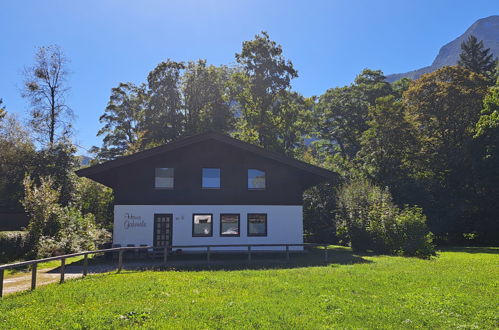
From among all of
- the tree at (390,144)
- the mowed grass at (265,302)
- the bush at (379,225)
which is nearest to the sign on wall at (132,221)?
the mowed grass at (265,302)

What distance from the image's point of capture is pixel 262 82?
3988 centimetres

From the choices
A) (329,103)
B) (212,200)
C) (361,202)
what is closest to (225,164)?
(212,200)

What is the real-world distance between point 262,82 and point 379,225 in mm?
22483

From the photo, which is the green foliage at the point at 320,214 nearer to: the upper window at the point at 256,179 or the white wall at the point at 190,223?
the white wall at the point at 190,223

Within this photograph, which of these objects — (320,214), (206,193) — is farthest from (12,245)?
(320,214)

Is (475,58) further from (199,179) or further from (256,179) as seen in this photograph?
(199,179)

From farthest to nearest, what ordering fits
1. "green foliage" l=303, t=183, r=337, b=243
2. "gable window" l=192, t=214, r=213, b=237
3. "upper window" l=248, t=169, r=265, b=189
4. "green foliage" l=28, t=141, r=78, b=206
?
"green foliage" l=303, t=183, r=337, b=243, "green foliage" l=28, t=141, r=78, b=206, "upper window" l=248, t=169, r=265, b=189, "gable window" l=192, t=214, r=213, b=237

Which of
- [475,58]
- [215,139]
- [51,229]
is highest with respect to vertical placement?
[475,58]

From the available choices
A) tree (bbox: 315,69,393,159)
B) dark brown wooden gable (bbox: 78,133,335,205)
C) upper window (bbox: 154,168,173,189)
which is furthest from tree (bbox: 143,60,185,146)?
upper window (bbox: 154,168,173,189)

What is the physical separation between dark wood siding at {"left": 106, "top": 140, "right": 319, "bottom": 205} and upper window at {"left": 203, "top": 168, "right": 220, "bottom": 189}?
25 centimetres

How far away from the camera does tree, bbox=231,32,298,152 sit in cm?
3997

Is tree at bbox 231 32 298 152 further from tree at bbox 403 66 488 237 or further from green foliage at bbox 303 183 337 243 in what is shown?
tree at bbox 403 66 488 237

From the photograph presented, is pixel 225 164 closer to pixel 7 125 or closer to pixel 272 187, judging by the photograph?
pixel 272 187

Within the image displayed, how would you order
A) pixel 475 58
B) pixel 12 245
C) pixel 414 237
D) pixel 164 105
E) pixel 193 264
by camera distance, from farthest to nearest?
pixel 475 58 < pixel 164 105 < pixel 414 237 < pixel 12 245 < pixel 193 264
